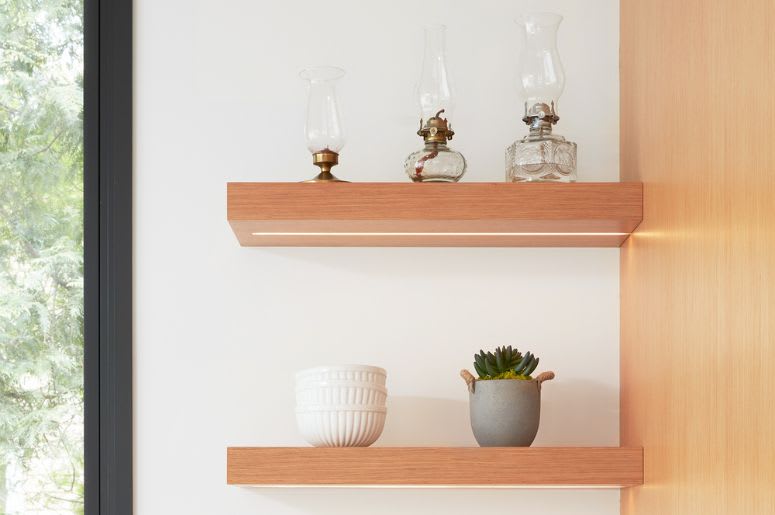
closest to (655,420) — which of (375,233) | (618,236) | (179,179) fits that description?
(618,236)

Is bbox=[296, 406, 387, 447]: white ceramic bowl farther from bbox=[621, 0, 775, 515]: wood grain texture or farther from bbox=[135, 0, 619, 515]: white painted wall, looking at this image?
bbox=[621, 0, 775, 515]: wood grain texture

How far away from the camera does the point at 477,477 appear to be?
1774 millimetres

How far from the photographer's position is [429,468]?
178cm

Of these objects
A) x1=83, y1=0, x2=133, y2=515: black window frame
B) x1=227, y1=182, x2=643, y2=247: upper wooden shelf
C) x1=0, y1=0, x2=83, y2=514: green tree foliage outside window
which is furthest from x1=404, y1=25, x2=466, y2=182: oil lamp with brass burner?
x1=0, y1=0, x2=83, y2=514: green tree foliage outside window

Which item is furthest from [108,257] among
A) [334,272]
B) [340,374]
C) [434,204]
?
[434,204]

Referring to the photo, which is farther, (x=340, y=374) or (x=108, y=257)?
(x=108, y=257)

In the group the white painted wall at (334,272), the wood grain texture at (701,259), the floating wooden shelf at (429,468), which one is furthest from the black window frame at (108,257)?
the wood grain texture at (701,259)

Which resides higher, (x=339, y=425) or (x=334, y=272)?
(x=334, y=272)

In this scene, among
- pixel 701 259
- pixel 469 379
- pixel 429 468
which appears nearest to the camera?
pixel 701 259

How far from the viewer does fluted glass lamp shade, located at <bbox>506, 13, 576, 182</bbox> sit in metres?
1.87

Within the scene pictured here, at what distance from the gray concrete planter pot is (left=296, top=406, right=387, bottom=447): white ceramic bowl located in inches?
7.4

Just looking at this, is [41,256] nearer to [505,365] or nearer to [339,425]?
[339,425]

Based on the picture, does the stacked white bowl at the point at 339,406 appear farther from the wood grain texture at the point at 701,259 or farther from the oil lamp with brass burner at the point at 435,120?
the wood grain texture at the point at 701,259

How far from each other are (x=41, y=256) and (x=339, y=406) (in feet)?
2.35
